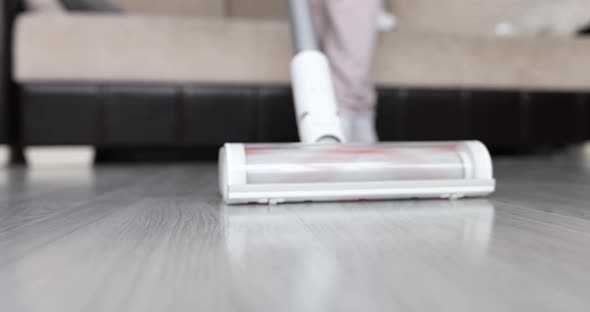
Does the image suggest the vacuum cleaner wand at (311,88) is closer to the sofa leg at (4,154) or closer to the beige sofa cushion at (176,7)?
the sofa leg at (4,154)

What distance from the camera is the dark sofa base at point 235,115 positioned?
1436 mm

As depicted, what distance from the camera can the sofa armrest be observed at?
1.39m

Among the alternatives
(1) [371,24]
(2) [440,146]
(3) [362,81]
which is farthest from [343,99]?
(2) [440,146]

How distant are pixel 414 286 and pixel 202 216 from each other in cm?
32

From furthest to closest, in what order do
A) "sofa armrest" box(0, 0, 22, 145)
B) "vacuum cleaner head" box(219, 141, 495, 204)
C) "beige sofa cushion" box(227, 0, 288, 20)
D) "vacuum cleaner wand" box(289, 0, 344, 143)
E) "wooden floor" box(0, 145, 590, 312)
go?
"beige sofa cushion" box(227, 0, 288, 20)
"sofa armrest" box(0, 0, 22, 145)
"vacuum cleaner wand" box(289, 0, 344, 143)
"vacuum cleaner head" box(219, 141, 495, 204)
"wooden floor" box(0, 145, 590, 312)

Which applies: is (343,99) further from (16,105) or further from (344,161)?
(16,105)

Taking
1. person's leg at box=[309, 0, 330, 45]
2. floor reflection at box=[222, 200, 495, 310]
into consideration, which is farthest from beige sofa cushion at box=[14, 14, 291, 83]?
floor reflection at box=[222, 200, 495, 310]

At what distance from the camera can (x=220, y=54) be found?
1.49 m

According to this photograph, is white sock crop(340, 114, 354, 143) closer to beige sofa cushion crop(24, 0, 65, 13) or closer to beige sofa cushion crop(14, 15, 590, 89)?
beige sofa cushion crop(14, 15, 590, 89)

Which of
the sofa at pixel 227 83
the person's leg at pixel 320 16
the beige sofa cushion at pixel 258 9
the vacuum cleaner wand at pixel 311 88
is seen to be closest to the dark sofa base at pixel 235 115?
the sofa at pixel 227 83

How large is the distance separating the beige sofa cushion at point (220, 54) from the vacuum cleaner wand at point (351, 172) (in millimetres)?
887

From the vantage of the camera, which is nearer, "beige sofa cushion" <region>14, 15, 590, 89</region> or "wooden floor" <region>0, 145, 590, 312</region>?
"wooden floor" <region>0, 145, 590, 312</region>

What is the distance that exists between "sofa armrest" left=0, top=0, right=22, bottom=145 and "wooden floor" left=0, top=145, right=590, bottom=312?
0.87m

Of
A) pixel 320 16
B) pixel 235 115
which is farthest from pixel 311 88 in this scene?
pixel 235 115
